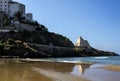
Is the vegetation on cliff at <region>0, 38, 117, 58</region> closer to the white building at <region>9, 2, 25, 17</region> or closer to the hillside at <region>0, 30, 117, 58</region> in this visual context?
the hillside at <region>0, 30, 117, 58</region>

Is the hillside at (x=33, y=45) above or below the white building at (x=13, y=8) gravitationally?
below

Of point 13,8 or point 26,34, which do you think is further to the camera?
point 13,8

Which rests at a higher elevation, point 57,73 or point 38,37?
point 38,37

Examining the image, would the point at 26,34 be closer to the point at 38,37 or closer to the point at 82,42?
the point at 38,37

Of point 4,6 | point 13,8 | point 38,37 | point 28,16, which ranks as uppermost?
point 4,6

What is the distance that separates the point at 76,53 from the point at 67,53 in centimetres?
988

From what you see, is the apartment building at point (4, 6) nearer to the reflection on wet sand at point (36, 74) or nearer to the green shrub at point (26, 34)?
the green shrub at point (26, 34)

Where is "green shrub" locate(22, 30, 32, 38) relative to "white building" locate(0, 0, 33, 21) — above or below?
below

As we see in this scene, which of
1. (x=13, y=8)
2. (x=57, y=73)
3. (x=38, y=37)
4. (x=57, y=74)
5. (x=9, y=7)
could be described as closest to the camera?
(x=57, y=74)

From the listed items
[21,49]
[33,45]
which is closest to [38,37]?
[33,45]

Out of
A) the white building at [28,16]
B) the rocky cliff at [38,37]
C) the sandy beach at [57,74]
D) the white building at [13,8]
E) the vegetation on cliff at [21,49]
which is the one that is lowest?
the sandy beach at [57,74]

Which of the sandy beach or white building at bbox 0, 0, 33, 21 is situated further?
white building at bbox 0, 0, 33, 21

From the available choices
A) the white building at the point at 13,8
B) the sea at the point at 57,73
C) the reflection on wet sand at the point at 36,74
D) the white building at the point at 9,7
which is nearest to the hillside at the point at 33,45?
the white building at the point at 13,8

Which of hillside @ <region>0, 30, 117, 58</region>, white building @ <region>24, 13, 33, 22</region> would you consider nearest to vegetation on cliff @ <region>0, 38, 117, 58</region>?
hillside @ <region>0, 30, 117, 58</region>
